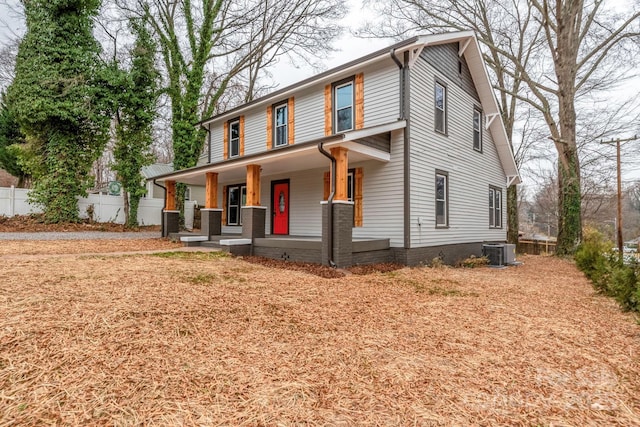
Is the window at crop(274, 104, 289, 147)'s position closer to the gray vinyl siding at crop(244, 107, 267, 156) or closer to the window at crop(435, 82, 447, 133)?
the gray vinyl siding at crop(244, 107, 267, 156)

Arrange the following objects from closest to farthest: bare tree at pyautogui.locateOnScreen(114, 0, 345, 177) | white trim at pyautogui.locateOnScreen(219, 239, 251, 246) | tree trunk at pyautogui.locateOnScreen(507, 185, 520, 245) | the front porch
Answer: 1. the front porch
2. white trim at pyautogui.locateOnScreen(219, 239, 251, 246)
3. bare tree at pyautogui.locateOnScreen(114, 0, 345, 177)
4. tree trunk at pyautogui.locateOnScreen(507, 185, 520, 245)

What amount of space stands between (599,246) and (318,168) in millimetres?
7552

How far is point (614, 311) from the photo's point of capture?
15.0 ft

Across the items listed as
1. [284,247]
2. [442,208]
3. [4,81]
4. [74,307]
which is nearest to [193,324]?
[74,307]

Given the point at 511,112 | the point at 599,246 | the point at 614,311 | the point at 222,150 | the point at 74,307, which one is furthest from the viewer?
the point at 511,112

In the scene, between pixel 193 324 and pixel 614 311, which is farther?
pixel 614 311

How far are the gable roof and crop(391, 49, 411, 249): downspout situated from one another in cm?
30

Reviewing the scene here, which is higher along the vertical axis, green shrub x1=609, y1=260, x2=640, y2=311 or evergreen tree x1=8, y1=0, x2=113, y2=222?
evergreen tree x1=8, y1=0, x2=113, y2=222

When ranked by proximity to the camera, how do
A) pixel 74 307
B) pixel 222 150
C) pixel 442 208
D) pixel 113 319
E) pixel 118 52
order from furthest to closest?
pixel 118 52
pixel 222 150
pixel 442 208
pixel 74 307
pixel 113 319

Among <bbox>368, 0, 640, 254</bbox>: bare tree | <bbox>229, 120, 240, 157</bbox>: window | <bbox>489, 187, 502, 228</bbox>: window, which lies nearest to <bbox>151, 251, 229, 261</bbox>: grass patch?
<bbox>229, 120, 240, 157</bbox>: window

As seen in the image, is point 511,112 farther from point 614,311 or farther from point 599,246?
point 614,311

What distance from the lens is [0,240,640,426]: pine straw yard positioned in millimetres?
1932

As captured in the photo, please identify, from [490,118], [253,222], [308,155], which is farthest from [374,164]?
[490,118]

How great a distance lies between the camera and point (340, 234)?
7.34 meters
